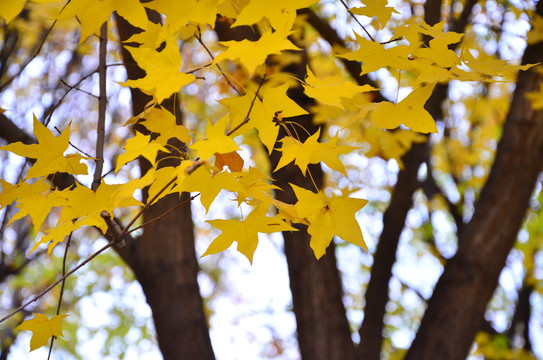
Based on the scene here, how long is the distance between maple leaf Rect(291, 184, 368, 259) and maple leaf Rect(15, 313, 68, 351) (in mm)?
526

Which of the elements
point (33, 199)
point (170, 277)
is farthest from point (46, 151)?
point (170, 277)

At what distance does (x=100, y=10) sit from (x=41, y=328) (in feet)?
2.02

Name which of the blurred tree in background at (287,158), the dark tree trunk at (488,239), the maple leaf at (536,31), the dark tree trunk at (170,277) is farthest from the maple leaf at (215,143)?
the maple leaf at (536,31)

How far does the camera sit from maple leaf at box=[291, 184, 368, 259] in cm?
77

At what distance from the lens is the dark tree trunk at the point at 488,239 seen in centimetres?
163

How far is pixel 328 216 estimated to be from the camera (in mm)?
794

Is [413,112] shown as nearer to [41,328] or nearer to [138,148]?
[138,148]

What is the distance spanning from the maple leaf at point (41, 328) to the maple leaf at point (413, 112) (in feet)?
2.37

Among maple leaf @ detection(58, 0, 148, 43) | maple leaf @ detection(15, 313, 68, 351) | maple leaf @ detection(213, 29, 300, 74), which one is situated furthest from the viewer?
maple leaf @ detection(15, 313, 68, 351)

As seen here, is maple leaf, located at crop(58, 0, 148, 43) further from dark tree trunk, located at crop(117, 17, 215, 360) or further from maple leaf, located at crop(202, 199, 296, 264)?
dark tree trunk, located at crop(117, 17, 215, 360)

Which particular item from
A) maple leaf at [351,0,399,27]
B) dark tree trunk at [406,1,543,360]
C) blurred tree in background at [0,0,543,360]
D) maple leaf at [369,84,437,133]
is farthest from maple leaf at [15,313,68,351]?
dark tree trunk at [406,1,543,360]

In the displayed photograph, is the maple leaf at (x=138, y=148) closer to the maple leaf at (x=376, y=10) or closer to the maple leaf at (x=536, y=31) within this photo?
the maple leaf at (x=376, y=10)

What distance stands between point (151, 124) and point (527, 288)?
140 inches

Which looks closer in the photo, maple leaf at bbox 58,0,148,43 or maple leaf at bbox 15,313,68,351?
maple leaf at bbox 58,0,148,43
